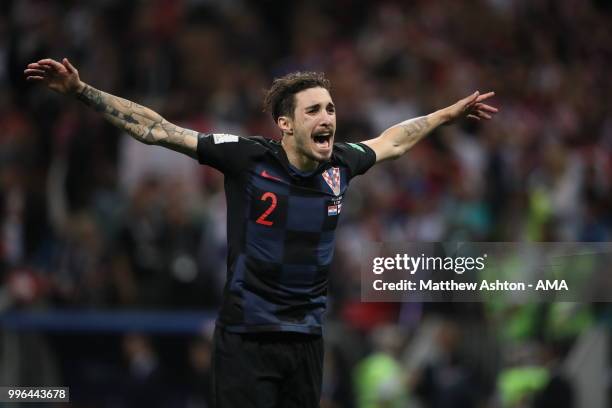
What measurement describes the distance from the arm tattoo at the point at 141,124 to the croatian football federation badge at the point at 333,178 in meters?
0.68

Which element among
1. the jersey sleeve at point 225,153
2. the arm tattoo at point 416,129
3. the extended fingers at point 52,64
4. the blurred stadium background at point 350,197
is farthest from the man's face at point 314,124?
the blurred stadium background at point 350,197

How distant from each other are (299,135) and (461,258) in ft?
4.53

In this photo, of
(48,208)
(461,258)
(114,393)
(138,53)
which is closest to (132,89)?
(138,53)

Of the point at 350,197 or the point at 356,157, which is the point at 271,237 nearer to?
the point at 356,157

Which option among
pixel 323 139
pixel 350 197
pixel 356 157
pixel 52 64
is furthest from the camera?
pixel 350 197

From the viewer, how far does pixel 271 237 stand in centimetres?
587

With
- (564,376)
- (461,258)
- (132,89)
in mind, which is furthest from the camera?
(132,89)

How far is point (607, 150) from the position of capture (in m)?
13.2

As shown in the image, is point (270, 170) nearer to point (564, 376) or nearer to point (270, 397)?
point (270, 397)

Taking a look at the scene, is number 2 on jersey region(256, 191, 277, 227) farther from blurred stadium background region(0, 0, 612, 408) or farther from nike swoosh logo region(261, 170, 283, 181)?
blurred stadium background region(0, 0, 612, 408)

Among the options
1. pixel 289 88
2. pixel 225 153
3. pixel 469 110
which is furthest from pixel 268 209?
pixel 469 110

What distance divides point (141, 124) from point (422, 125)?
1631 millimetres

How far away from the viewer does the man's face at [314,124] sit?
19.4 ft

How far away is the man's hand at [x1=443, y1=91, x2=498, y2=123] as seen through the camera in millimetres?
6688
